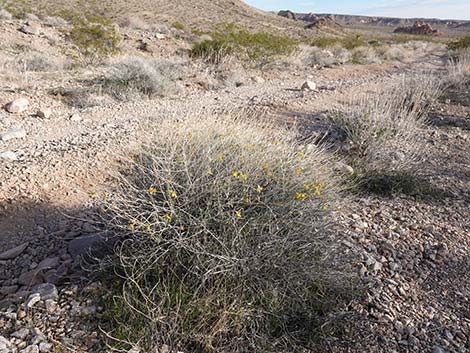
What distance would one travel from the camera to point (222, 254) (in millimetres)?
2357

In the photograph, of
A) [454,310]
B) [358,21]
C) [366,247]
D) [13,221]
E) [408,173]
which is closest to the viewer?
[454,310]

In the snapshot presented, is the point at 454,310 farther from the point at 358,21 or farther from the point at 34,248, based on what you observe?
the point at 358,21

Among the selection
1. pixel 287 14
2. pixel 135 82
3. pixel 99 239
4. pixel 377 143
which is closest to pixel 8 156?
A: pixel 99 239

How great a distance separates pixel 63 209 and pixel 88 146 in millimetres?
1589

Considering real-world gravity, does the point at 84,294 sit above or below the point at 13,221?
above

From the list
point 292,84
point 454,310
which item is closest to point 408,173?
point 454,310

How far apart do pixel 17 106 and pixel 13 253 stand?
4.36 m

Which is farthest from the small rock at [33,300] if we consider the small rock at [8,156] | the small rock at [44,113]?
the small rock at [44,113]

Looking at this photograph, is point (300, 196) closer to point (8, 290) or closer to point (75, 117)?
point (8, 290)

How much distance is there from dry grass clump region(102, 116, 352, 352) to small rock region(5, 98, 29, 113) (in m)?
4.96

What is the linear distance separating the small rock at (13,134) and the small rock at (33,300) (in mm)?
3827

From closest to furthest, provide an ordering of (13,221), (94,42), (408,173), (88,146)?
(13,221)
(408,173)
(88,146)
(94,42)

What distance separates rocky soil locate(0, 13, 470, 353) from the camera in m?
2.34

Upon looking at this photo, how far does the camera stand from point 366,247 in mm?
3191
